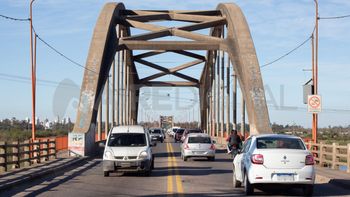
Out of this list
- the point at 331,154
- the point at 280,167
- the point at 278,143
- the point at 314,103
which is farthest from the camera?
the point at 314,103

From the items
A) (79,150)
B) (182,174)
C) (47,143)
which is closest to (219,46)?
(79,150)

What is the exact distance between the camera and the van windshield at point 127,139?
2288 centimetres

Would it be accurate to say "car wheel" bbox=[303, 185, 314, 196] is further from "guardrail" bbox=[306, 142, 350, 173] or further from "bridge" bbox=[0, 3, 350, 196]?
"guardrail" bbox=[306, 142, 350, 173]

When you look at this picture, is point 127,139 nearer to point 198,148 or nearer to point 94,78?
point 198,148

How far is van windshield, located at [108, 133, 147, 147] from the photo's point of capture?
2288 centimetres

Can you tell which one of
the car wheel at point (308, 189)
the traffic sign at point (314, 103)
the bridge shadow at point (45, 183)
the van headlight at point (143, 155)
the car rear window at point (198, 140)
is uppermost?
the traffic sign at point (314, 103)

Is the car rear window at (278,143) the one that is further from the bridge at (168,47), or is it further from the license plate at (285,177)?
the bridge at (168,47)

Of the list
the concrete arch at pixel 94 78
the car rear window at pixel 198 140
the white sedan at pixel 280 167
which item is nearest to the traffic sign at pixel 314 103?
the car rear window at pixel 198 140

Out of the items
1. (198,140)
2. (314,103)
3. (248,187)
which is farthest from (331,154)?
(248,187)

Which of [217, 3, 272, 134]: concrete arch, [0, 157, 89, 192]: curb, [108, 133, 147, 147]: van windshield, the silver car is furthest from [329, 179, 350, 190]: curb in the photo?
[217, 3, 272, 134]: concrete arch

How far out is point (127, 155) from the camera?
71.7 ft

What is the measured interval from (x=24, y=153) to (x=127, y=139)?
4.77 meters

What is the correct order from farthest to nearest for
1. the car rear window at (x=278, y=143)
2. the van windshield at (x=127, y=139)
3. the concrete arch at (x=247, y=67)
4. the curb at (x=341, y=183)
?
the concrete arch at (x=247, y=67), the van windshield at (x=127, y=139), the curb at (x=341, y=183), the car rear window at (x=278, y=143)

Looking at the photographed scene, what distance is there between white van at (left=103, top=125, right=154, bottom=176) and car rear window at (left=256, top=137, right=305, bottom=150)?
712 centimetres
